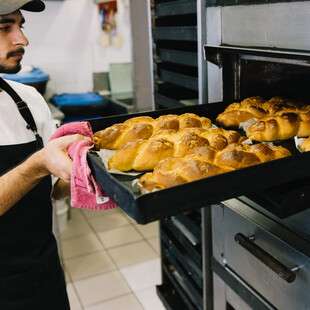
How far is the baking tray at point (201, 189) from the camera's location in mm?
803

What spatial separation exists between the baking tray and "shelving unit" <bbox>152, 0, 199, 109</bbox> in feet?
3.32

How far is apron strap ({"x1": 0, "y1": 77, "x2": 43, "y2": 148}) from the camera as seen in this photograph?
171cm

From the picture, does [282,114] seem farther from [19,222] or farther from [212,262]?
[19,222]

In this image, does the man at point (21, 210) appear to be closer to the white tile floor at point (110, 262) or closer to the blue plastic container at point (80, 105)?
the white tile floor at point (110, 262)

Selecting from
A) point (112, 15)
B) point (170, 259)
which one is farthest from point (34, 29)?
→ point (170, 259)

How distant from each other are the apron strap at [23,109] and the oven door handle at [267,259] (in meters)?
0.96

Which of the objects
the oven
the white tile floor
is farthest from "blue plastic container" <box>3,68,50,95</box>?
the oven

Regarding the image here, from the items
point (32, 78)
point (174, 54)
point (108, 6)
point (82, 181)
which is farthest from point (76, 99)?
point (82, 181)

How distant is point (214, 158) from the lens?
1.12 metres

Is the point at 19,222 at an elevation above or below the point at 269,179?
below

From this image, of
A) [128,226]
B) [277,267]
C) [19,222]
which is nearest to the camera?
[277,267]

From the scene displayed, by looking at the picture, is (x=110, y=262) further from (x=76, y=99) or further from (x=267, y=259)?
(x=267, y=259)

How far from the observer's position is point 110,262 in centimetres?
338

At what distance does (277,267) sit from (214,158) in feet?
1.59
